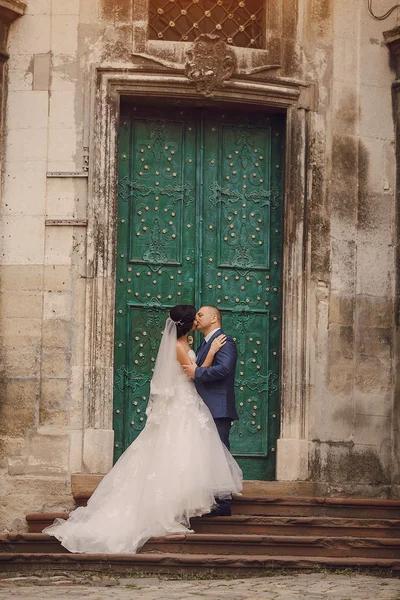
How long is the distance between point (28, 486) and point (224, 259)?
277 cm

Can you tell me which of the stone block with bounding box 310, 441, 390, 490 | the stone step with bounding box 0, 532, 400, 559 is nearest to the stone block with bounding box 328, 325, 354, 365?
the stone block with bounding box 310, 441, 390, 490

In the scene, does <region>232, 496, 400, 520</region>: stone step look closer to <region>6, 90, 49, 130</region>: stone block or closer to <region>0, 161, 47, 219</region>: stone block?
<region>0, 161, 47, 219</region>: stone block

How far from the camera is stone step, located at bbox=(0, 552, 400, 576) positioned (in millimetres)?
11031

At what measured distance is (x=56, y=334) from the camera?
13.2 metres

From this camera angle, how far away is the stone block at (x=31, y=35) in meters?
13.5

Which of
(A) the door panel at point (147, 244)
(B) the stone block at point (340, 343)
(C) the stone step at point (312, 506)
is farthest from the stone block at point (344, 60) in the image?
(C) the stone step at point (312, 506)

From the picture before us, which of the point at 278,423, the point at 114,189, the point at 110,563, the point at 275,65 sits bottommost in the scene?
the point at 110,563

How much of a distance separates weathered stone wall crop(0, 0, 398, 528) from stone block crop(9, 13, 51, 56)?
13mm

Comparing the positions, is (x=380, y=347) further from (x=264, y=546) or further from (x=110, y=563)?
(x=110, y=563)

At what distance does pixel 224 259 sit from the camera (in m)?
13.8

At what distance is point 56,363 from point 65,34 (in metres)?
2.97

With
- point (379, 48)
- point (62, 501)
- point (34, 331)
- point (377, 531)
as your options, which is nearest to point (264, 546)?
point (377, 531)

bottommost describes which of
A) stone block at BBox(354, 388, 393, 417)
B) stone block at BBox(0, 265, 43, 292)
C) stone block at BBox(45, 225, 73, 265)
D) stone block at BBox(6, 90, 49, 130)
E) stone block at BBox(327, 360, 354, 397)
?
stone block at BBox(354, 388, 393, 417)

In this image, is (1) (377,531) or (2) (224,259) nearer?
(1) (377,531)
